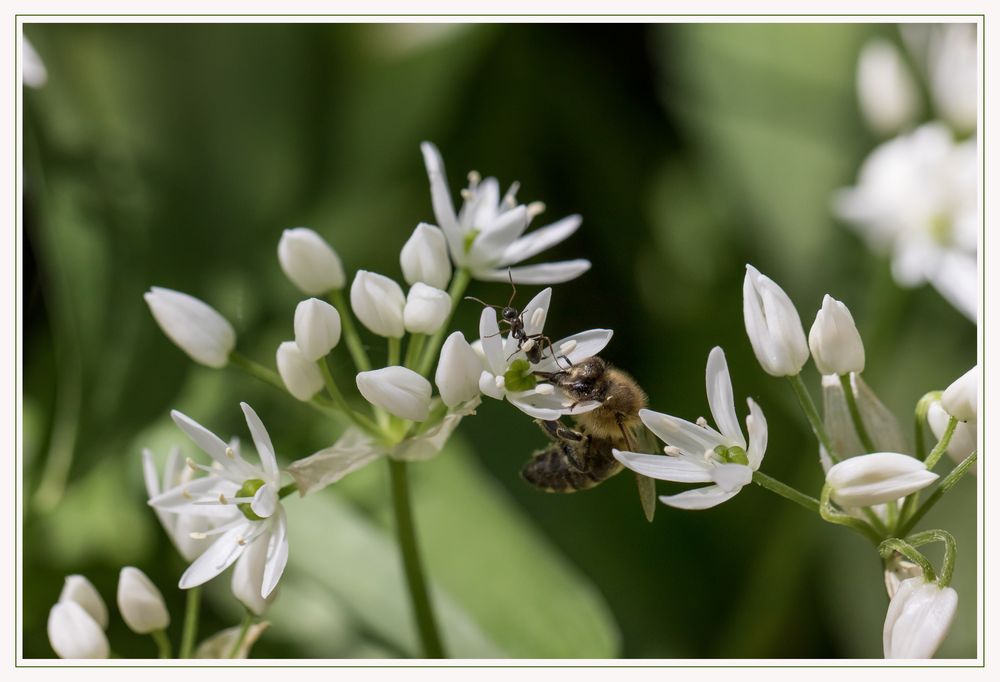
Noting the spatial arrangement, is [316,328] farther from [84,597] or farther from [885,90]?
[885,90]

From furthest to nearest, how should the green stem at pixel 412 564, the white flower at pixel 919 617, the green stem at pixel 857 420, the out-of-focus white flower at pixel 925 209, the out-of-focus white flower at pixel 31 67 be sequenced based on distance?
the out-of-focus white flower at pixel 925 209 → the out-of-focus white flower at pixel 31 67 → the green stem at pixel 412 564 → the green stem at pixel 857 420 → the white flower at pixel 919 617

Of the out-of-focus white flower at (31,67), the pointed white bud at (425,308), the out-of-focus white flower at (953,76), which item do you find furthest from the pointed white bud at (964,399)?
the out-of-focus white flower at (31,67)

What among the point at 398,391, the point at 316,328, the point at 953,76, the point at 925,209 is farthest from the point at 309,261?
the point at 953,76

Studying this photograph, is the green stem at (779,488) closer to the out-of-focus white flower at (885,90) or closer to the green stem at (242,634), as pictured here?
the green stem at (242,634)

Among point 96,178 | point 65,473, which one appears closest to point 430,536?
point 65,473

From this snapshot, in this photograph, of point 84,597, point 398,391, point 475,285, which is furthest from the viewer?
point 475,285
